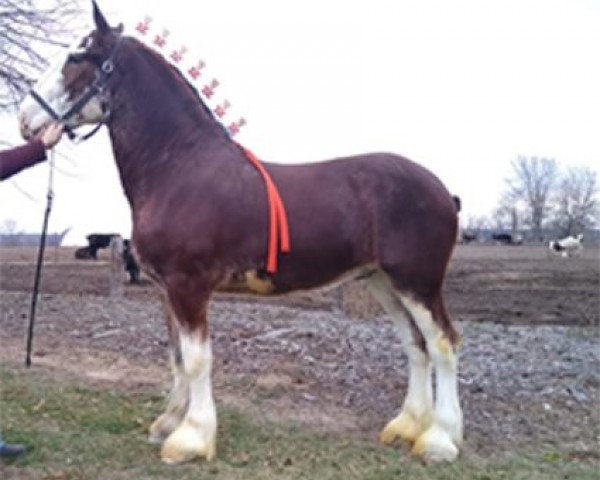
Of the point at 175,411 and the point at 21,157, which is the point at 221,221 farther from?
the point at 175,411

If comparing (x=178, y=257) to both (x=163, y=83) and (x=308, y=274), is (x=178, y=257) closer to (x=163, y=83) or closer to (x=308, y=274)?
(x=308, y=274)

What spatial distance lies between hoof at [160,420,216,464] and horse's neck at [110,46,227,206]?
4.80 feet

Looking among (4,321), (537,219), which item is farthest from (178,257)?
(537,219)

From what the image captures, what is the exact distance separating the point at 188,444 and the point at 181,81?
7.50ft

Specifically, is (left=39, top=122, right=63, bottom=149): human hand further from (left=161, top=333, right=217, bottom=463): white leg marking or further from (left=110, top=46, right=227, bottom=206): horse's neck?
(left=161, top=333, right=217, bottom=463): white leg marking

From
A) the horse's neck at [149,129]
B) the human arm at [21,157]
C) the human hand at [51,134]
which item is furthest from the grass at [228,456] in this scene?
the human hand at [51,134]

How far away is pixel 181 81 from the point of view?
4977mm

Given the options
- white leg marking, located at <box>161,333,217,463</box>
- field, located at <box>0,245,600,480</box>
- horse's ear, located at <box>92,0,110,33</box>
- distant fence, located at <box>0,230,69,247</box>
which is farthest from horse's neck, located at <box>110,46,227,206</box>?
distant fence, located at <box>0,230,69,247</box>

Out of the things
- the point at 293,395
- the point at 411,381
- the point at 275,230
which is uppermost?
the point at 275,230

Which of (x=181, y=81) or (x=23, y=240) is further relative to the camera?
(x=23, y=240)

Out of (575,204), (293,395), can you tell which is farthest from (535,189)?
(293,395)

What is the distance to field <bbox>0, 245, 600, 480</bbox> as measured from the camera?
4.55 m

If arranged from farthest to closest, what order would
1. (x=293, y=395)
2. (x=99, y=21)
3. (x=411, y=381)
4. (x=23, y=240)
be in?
(x=23, y=240), (x=293, y=395), (x=411, y=381), (x=99, y=21)

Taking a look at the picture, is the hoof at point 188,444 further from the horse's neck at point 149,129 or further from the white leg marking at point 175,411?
the horse's neck at point 149,129
